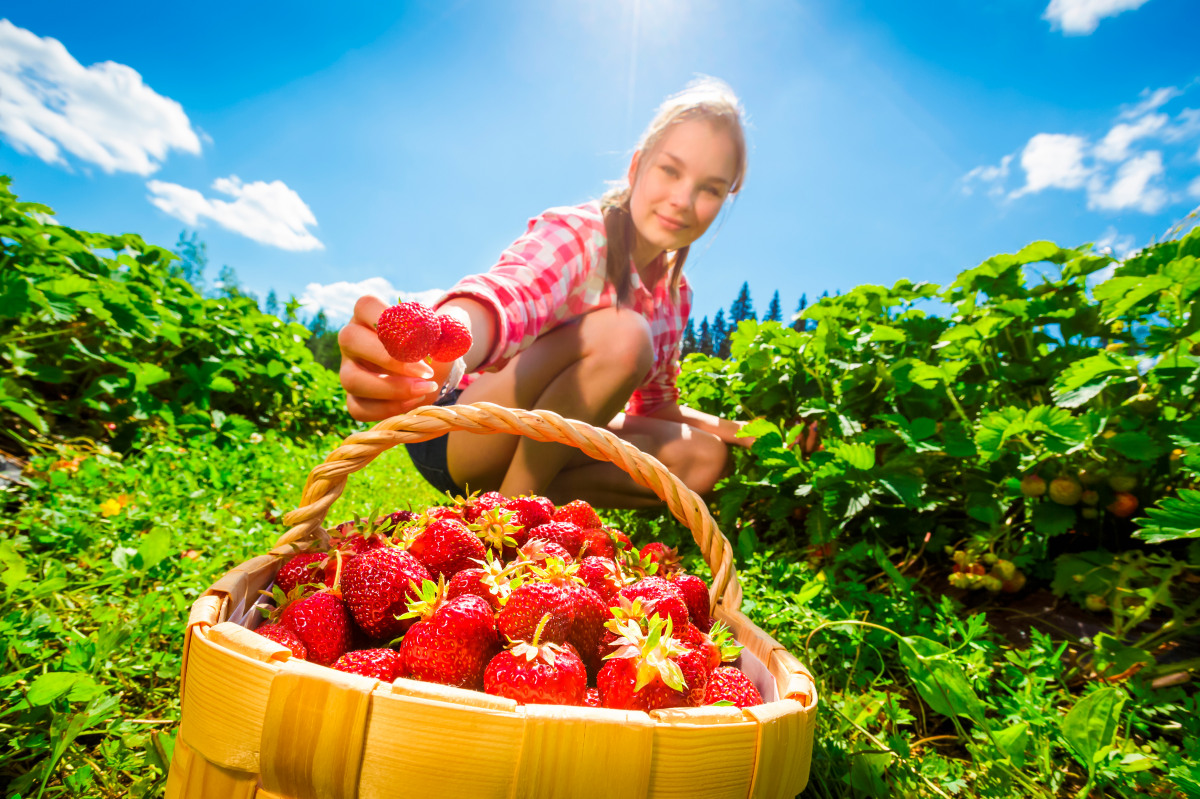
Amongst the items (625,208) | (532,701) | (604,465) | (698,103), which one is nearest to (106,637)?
(532,701)

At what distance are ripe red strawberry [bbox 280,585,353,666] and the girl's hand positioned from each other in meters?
0.51

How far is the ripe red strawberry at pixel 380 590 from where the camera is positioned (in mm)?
922

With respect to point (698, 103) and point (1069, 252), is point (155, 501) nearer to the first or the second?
point (698, 103)

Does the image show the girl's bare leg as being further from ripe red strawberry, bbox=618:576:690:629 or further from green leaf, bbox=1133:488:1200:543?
green leaf, bbox=1133:488:1200:543

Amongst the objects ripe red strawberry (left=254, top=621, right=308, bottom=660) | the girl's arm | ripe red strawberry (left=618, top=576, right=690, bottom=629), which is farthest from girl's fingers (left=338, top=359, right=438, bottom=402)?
the girl's arm

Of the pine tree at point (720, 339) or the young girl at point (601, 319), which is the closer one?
the young girl at point (601, 319)

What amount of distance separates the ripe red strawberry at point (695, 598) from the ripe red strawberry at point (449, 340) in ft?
2.39

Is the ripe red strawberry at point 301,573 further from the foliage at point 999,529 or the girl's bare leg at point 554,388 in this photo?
the girl's bare leg at point 554,388

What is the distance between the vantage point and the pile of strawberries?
770 millimetres

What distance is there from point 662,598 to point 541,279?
59.5 inches

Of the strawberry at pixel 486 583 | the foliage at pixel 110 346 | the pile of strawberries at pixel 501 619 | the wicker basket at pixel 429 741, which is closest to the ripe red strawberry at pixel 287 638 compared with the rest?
the pile of strawberries at pixel 501 619

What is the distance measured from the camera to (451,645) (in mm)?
816

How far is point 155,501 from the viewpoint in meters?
2.24

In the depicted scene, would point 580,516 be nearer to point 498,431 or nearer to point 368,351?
point 498,431
